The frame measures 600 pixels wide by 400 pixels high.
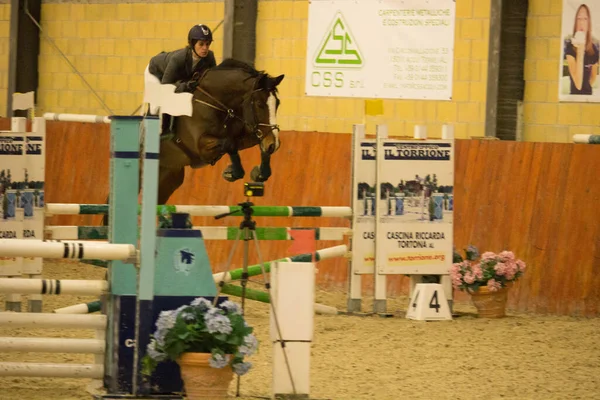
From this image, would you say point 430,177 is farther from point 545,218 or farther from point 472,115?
point 472,115

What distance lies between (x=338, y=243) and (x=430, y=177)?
6.02 ft

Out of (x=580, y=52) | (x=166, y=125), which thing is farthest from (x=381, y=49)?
(x=166, y=125)

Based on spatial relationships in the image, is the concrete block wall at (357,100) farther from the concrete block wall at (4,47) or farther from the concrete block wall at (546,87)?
the concrete block wall at (4,47)

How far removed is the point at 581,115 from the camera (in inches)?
424

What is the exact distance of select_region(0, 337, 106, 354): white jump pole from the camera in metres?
5.11

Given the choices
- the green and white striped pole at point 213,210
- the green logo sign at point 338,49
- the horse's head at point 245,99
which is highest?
the green logo sign at point 338,49

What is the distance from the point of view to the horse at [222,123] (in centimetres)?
874

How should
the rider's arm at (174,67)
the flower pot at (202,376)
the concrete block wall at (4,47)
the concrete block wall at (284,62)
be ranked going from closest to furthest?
the flower pot at (202,376), the rider's arm at (174,67), the concrete block wall at (284,62), the concrete block wall at (4,47)

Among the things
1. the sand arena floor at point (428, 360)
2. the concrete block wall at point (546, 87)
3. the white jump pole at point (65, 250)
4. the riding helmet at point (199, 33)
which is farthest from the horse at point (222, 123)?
the white jump pole at point (65, 250)

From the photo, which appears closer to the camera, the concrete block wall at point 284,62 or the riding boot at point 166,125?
the riding boot at point 166,125

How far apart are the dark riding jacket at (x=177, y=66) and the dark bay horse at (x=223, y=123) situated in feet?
0.42

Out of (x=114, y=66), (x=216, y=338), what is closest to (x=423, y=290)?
(x=216, y=338)

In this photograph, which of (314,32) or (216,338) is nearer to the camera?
(216,338)

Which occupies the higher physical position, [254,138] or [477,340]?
[254,138]
